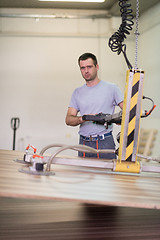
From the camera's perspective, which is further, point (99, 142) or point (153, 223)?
point (99, 142)

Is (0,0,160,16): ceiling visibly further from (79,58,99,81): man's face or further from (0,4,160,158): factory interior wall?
(79,58,99,81): man's face

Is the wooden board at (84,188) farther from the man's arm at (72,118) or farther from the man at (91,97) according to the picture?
the man at (91,97)

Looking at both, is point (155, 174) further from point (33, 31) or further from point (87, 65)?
point (33, 31)

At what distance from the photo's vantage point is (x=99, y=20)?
7.74 m

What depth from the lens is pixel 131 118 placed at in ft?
4.64

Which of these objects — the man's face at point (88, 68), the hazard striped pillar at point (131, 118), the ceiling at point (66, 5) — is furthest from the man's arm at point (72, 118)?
the ceiling at point (66, 5)

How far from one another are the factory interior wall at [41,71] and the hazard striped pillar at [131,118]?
622cm

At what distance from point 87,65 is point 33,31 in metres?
5.15

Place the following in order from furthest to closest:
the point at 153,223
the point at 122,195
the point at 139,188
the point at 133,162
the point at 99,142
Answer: the point at 99,142 → the point at 133,162 → the point at 153,223 → the point at 139,188 → the point at 122,195

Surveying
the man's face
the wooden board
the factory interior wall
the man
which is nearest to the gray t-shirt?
the man

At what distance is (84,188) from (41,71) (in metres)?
6.88

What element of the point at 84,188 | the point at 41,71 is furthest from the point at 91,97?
the point at 41,71

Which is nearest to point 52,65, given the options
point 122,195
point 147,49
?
point 147,49

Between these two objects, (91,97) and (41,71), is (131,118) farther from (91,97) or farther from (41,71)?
(41,71)
